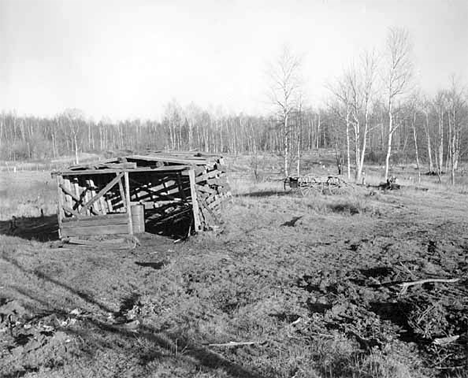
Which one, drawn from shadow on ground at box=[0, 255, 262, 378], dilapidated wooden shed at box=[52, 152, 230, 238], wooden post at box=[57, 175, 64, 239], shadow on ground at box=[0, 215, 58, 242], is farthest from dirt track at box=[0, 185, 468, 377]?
shadow on ground at box=[0, 215, 58, 242]

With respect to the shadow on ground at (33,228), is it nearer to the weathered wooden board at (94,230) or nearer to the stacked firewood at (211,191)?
the weathered wooden board at (94,230)

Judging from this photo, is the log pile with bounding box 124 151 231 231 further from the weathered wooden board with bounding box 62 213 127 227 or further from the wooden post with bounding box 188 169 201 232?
the weathered wooden board with bounding box 62 213 127 227

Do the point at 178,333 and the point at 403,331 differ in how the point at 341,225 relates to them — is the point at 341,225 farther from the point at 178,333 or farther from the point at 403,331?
the point at 178,333

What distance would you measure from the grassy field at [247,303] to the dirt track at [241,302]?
3 cm

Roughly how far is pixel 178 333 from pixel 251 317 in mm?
1212

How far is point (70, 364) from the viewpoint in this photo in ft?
15.4

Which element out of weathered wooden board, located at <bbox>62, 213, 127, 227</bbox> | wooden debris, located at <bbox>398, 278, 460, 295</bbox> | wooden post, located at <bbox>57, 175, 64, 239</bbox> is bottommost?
wooden debris, located at <bbox>398, 278, 460, 295</bbox>

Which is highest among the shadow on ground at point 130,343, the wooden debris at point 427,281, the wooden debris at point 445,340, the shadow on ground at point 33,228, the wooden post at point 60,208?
the wooden post at point 60,208

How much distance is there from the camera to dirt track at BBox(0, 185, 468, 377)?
4.68 meters

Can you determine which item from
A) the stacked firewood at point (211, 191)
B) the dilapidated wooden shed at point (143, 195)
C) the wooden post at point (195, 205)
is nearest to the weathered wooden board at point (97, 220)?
the dilapidated wooden shed at point (143, 195)

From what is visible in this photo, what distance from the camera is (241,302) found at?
21.1 feet

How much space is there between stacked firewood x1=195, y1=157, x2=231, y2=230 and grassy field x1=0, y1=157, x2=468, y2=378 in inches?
26.0

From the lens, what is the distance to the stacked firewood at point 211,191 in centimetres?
1224

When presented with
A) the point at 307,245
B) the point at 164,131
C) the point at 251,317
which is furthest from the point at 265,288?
the point at 164,131
